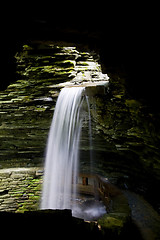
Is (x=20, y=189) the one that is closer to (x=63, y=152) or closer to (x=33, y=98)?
(x=63, y=152)

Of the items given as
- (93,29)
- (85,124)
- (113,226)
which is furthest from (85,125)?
(93,29)

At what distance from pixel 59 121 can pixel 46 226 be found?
5.35 meters

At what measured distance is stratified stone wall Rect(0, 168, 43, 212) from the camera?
771cm

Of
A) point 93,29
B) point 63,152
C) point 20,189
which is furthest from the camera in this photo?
point 20,189

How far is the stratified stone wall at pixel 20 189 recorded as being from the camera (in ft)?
25.3

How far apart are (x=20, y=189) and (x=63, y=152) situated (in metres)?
3.15

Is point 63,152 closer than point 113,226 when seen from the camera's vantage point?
No

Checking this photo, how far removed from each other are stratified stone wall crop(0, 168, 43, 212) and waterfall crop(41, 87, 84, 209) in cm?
47

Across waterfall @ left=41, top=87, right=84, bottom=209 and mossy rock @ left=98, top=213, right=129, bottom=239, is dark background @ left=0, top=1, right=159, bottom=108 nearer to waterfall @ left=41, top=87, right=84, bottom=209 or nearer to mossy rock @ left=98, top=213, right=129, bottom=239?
mossy rock @ left=98, top=213, right=129, bottom=239

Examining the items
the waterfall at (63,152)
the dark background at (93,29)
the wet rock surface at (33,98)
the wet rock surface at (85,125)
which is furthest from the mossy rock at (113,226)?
the wet rock surface at (33,98)

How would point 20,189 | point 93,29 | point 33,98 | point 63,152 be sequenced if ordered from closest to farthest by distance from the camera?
point 93,29
point 63,152
point 33,98
point 20,189

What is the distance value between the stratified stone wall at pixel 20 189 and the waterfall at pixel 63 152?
47 centimetres

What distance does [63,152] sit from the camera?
24.6ft

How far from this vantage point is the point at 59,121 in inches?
282
